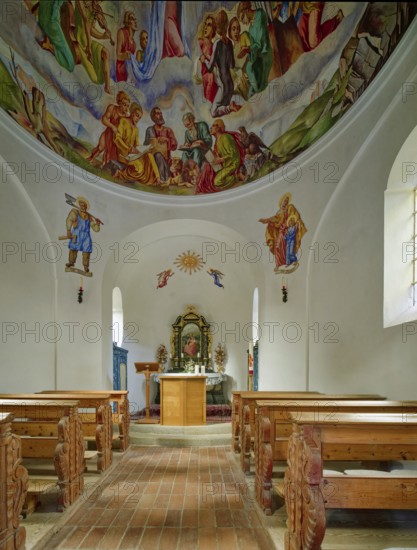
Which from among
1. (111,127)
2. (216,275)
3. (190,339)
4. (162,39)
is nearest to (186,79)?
(162,39)

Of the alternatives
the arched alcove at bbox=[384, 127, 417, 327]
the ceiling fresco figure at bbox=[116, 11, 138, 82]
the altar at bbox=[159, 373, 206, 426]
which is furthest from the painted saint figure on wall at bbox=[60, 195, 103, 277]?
the arched alcove at bbox=[384, 127, 417, 327]

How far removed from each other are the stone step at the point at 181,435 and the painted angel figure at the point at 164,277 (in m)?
5.41

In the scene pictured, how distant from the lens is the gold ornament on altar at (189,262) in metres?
13.3

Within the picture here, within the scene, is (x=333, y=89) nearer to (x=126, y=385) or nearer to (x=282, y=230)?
(x=282, y=230)

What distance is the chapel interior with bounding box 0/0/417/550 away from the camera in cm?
461

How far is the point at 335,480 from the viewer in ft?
10.1

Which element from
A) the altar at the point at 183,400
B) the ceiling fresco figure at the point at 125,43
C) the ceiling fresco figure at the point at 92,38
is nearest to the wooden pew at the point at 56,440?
the altar at the point at 183,400

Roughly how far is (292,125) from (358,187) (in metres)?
2.66

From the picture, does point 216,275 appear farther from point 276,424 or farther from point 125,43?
point 276,424

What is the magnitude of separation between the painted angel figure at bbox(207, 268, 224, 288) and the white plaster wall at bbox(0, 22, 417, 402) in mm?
550

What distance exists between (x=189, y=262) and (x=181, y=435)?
19.7ft

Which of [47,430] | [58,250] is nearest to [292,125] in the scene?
[58,250]

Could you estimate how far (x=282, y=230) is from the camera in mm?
10055

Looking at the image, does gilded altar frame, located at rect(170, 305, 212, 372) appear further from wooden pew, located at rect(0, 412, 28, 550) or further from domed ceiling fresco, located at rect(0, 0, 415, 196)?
wooden pew, located at rect(0, 412, 28, 550)
